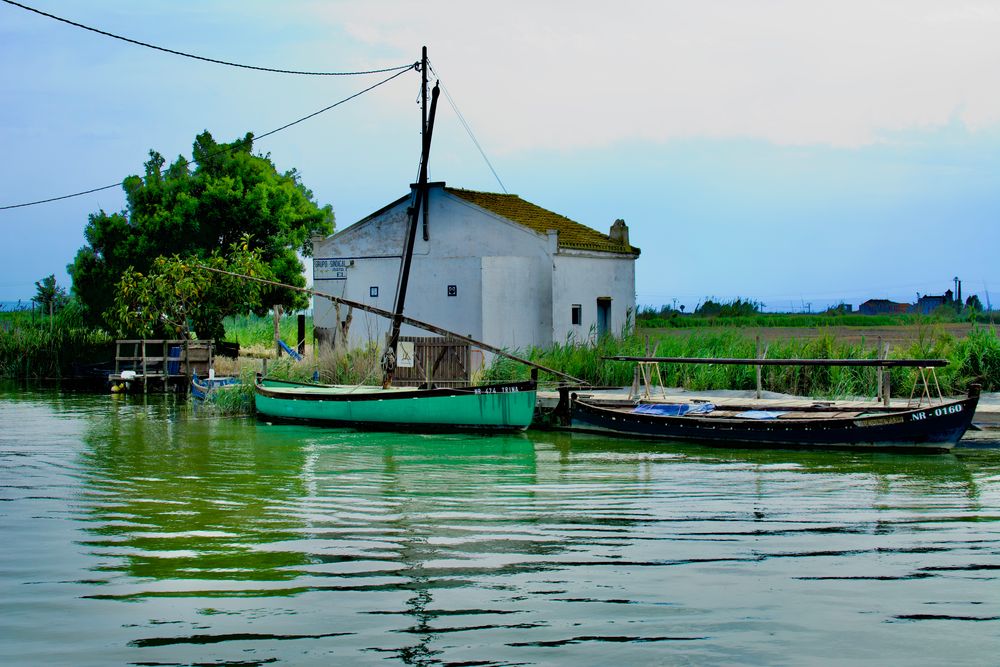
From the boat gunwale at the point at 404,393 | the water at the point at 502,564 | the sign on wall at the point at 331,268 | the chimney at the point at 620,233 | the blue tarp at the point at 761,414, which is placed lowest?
the water at the point at 502,564

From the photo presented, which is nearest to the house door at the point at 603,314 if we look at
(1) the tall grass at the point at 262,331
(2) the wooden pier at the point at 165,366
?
(2) the wooden pier at the point at 165,366

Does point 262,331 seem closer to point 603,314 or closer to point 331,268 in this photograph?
point 331,268

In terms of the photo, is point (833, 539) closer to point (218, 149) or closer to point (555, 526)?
point (555, 526)

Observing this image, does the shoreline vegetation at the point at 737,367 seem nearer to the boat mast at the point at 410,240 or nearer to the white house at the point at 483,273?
the white house at the point at 483,273

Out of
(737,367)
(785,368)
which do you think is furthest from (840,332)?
(785,368)

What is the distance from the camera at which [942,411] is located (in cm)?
1792

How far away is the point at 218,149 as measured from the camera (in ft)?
155

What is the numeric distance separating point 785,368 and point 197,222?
95.2 feet

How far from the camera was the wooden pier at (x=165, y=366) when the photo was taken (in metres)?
36.3

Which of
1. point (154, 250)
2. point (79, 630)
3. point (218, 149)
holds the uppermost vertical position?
point (218, 149)

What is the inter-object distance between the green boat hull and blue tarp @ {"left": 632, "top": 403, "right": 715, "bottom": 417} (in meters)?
2.58

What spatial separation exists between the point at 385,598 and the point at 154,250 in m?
40.5

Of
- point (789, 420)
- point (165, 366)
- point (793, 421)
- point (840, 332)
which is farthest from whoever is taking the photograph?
point (840, 332)

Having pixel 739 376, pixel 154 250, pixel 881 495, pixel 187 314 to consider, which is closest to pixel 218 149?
pixel 154 250
